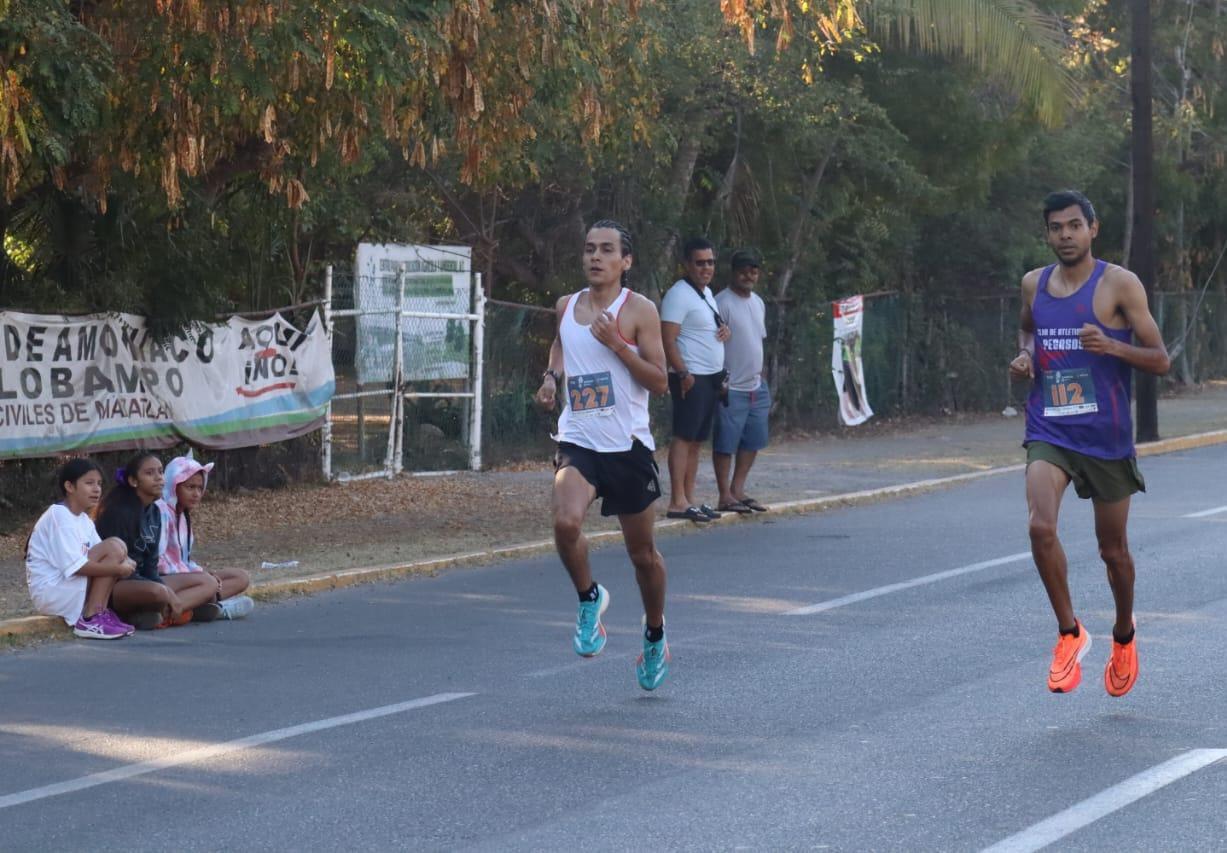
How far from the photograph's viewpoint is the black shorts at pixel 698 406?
13766mm

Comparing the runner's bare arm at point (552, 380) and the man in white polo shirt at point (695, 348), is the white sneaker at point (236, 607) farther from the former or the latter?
the man in white polo shirt at point (695, 348)

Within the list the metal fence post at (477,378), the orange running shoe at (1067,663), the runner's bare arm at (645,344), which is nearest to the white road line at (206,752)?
the runner's bare arm at (645,344)

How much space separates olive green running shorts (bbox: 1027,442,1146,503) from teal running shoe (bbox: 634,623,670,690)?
1721mm

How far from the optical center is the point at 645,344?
757 cm

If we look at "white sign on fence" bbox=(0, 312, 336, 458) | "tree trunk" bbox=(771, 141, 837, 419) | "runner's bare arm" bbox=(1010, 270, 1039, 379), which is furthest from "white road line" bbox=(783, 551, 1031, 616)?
"tree trunk" bbox=(771, 141, 837, 419)

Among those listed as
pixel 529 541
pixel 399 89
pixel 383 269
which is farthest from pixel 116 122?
pixel 383 269

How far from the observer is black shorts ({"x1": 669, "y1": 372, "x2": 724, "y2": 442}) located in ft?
45.2

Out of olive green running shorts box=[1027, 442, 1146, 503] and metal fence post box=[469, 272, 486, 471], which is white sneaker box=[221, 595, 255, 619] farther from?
metal fence post box=[469, 272, 486, 471]

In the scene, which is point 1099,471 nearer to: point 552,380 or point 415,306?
point 552,380

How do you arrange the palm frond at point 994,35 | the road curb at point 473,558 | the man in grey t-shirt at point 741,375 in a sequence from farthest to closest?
1. the palm frond at point 994,35
2. the man in grey t-shirt at point 741,375
3. the road curb at point 473,558

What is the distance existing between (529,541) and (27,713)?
19.1 feet

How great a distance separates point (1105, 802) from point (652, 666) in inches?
93.6

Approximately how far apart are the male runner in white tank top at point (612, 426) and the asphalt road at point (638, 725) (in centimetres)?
38

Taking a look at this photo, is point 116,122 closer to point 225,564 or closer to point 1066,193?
point 225,564
